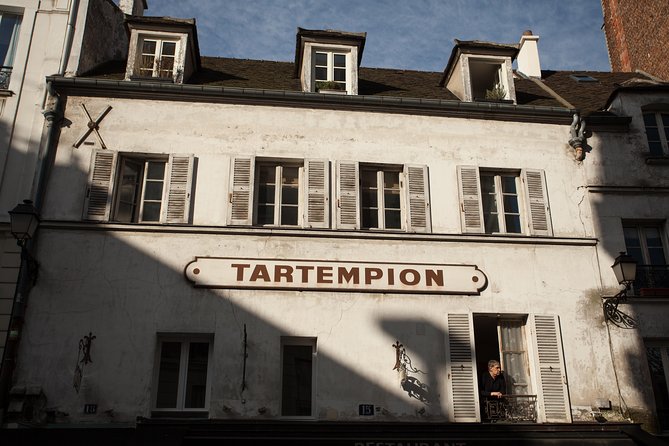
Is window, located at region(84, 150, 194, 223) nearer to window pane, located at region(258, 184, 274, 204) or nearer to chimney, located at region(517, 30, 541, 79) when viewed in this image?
window pane, located at region(258, 184, 274, 204)

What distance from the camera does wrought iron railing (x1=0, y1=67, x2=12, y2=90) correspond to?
37.0ft

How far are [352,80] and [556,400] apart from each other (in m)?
6.75

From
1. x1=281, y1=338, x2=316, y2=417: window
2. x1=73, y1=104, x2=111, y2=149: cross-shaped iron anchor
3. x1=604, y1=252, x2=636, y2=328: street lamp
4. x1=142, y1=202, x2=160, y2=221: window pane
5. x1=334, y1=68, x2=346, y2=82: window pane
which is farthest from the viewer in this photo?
x1=334, y1=68, x2=346, y2=82: window pane

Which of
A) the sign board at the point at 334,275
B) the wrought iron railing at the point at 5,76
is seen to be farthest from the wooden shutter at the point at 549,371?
the wrought iron railing at the point at 5,76

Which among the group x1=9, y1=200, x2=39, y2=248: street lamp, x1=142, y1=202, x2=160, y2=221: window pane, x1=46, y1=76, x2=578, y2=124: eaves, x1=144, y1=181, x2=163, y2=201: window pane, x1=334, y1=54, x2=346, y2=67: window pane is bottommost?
x1=9, y1=200, x2=39, y2=248: street lamp

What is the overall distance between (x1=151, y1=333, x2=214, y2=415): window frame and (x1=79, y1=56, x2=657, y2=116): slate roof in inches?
200

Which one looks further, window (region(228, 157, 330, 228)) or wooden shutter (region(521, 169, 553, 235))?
wooden shutter (region(521, 169, 553, 235))

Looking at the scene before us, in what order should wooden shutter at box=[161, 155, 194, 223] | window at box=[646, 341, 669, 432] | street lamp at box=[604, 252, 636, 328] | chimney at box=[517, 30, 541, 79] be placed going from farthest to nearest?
1. chimney at box=[517, 30, 541, 79]
2. wooden shutter at box=[161, 155, 194, 223]
3. street lamp at box=[604, 252, 636, 328]
4. window at box=[646, 341, 669, 432]

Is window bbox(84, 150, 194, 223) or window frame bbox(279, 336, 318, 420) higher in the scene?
window bbox(84, 150, 194, 223)

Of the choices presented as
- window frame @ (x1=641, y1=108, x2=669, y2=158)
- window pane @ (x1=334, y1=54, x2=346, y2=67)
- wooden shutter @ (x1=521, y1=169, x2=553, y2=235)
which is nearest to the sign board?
wooden shutter @ (x1=521, y1=169, x2=553, y2=235)

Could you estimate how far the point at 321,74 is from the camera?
496 inches

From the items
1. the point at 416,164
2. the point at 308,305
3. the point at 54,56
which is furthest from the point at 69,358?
the point at 416,164

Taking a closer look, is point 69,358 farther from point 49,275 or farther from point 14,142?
point 14,142

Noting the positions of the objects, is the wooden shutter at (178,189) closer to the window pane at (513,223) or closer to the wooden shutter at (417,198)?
the wooden shutter at (417,198)
